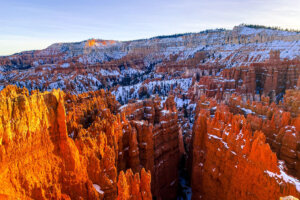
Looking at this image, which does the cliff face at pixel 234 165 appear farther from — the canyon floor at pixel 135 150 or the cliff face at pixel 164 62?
the cliff face at pixel 164 62

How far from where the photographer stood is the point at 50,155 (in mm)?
9375

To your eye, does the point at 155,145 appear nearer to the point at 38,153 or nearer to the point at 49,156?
the point at 49,156

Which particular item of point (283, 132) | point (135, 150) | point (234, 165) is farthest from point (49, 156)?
point (283, 132)

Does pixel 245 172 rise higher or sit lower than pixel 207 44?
lower

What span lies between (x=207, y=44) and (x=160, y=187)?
113 metres

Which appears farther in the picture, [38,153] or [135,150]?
[135,150]

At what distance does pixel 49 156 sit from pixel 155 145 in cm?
1036

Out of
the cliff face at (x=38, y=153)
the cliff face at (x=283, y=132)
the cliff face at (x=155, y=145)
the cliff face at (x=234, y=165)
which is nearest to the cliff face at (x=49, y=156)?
the cliff face at (x=38, y=153)

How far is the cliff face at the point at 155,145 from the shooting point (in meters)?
15.6

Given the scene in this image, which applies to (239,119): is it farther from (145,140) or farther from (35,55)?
(35,55)

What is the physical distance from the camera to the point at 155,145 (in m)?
18.0

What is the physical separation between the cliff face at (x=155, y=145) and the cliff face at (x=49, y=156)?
3585 mm

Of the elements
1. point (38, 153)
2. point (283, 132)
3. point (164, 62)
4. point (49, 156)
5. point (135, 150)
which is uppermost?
point (164, 62)

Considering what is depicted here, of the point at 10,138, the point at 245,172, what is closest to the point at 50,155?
the point at 10,138
